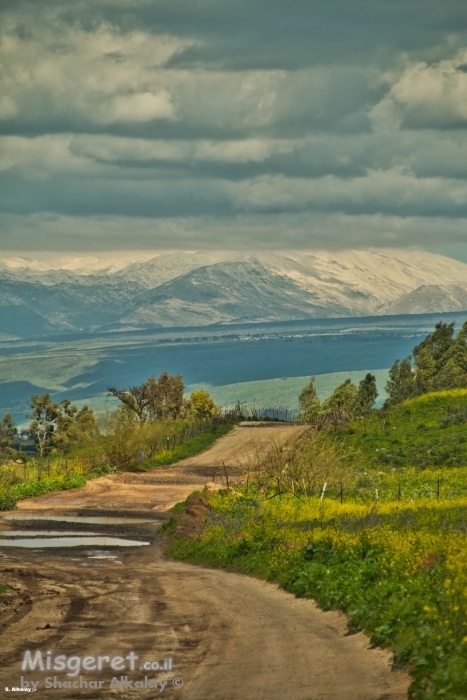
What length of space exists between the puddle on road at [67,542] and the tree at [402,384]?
239 feet

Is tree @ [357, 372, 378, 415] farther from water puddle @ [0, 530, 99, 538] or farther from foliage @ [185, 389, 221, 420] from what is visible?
water puddle @ [0, 530, 99, 538]

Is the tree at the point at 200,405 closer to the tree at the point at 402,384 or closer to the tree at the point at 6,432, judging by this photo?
the tree at the point at 6,432

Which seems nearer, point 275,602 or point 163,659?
point 163,659

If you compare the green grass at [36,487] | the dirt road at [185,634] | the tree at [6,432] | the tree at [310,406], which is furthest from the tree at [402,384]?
the dirt road at [185,634]

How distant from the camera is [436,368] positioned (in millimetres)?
126875

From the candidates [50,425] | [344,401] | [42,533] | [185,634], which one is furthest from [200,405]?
[185,634]

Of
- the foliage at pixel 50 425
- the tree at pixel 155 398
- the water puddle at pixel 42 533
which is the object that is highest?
the tree at pixel 155 398

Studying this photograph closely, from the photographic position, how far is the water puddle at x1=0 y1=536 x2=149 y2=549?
42.0m

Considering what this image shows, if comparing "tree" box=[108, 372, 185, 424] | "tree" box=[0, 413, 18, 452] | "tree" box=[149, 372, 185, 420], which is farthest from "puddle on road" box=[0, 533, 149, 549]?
"tree" box=[0, 413, 18, 452]

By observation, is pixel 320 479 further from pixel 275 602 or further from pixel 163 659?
pixel 163 659

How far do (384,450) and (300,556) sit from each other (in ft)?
139

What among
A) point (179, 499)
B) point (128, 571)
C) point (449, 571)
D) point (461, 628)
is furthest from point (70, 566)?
point (179, 499)

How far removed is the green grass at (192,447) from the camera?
89750 millimetres

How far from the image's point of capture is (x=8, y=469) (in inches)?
2783
